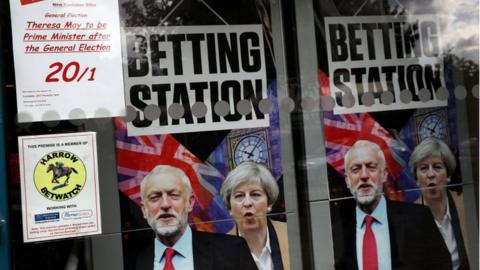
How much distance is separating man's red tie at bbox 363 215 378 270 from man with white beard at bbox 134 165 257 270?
0.93m

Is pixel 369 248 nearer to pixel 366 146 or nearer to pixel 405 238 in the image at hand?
pixel 405 238

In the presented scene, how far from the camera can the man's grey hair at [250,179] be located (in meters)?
3.78

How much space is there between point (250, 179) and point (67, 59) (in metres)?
1.44

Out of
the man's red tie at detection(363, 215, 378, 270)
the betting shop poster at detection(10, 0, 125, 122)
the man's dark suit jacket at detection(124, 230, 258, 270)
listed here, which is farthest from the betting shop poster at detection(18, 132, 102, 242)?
the man's red tie at detection(363, 215, 378, 270)

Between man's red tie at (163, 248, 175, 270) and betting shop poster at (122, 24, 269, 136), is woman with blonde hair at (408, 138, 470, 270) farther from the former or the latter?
man's red tie at (163, 248, 175, 270)

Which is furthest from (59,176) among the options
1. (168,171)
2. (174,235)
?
(174,235)

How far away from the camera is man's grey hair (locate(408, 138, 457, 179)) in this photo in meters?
4.12

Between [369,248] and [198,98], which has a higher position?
[198,98]

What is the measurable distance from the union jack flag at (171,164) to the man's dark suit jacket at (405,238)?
2.76ft

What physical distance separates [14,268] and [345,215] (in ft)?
7.33

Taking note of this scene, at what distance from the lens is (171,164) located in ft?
12.1

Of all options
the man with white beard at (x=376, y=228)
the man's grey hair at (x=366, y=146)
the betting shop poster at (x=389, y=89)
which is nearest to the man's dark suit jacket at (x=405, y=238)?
the man with white beard at (x=376, y=228)

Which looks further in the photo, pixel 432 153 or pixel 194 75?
pixel 432 153

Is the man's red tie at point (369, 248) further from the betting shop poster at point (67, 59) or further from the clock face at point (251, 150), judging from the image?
the betting shop poster at point (67, 59)
